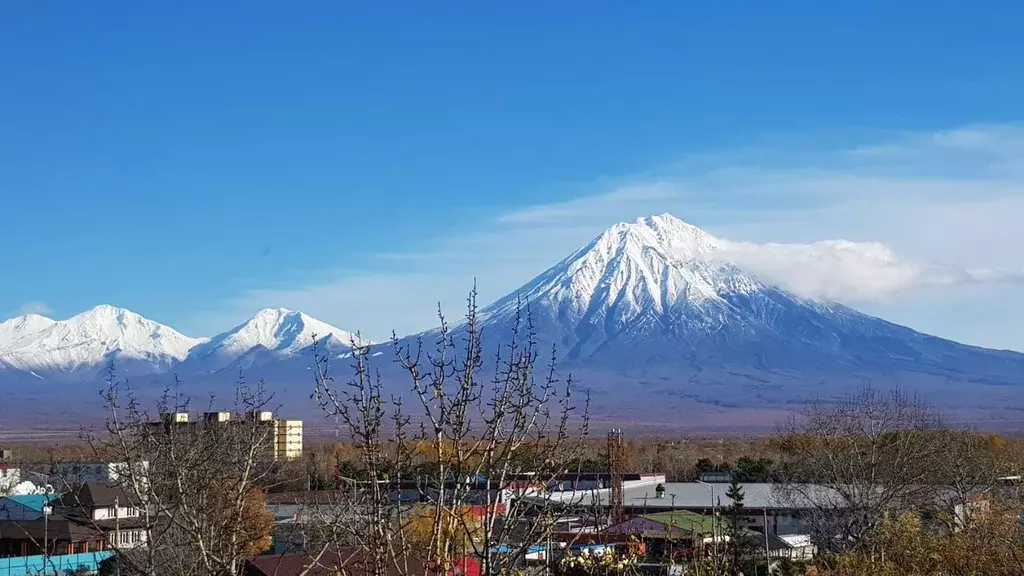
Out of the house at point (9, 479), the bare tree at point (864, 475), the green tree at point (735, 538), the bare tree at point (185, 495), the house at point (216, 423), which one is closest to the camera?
the bare tree at point (185, 495)

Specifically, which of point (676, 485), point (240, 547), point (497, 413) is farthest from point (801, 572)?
point (676, 485)

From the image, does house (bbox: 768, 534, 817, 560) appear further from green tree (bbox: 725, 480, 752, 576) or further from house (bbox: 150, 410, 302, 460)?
house (bbox: 150, 410, 302, 460)

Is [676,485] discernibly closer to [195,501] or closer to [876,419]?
[876,419]

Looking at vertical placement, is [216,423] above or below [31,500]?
above

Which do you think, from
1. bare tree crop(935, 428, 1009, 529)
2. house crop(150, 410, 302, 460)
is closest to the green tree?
house crop(150, 410, 302, 460)

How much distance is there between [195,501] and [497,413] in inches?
149

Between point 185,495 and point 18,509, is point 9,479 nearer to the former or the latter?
point 18,509

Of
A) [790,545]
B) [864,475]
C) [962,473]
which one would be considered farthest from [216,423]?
[962,473]

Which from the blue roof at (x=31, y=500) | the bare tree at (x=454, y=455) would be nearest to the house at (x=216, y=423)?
the bare tree at (x=454, y=455)

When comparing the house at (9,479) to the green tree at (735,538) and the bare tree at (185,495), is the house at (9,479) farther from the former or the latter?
the bare tree at (185,495)

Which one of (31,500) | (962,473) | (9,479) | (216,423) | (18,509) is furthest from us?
(9,479)

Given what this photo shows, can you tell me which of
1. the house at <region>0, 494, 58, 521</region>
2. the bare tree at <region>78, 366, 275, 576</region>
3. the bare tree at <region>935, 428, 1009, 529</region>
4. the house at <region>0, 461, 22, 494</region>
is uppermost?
the bare tree at <region>78, 366, 275, 576</region>

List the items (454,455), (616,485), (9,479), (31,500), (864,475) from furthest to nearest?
1. (9,479)
2. (31,500)
3. (616,485)
4. (864,475)
5. (454,455)

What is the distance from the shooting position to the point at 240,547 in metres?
8.80
